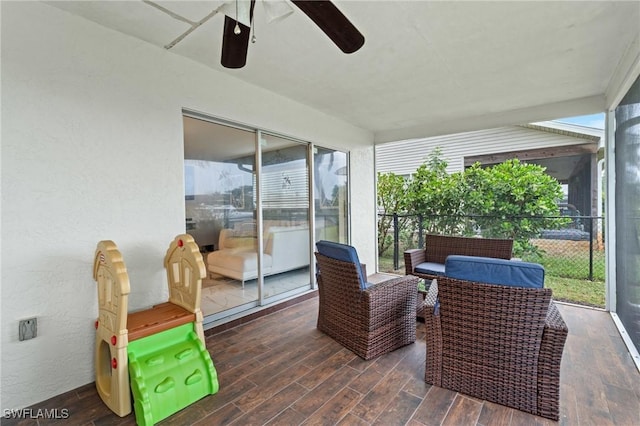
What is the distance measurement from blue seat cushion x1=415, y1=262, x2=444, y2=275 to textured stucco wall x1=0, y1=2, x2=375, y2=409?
2.87 metres

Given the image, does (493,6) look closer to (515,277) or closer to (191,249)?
(515,277)

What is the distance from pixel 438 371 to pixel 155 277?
2328 millimetres

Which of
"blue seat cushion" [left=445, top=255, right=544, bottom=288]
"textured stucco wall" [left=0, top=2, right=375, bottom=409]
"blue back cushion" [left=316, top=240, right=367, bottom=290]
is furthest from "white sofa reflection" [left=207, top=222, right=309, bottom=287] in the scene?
"blue seat cushion" [left=445, top=255, right=544, bottom=288]

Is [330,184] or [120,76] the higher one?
[120,76]

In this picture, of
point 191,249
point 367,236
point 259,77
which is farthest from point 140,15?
point 367,236

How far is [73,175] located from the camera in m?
2.03

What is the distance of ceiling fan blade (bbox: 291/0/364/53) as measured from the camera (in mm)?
1255

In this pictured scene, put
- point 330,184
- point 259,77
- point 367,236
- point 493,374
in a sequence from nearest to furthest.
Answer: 1. point 493,374
2. point 259,77
3. point 330,184
4. point 367,236

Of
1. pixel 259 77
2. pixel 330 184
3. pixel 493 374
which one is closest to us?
pixel 493 374

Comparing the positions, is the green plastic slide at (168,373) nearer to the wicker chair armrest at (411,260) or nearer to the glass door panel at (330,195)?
the glass door panel at (330,195)

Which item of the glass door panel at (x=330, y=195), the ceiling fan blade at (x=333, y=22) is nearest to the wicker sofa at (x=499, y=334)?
the ceiling fan blade at (x=333, y=22)

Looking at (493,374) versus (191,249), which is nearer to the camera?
(493,374)

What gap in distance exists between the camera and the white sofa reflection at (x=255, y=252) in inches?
137

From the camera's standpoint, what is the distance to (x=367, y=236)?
5227 millimetres
